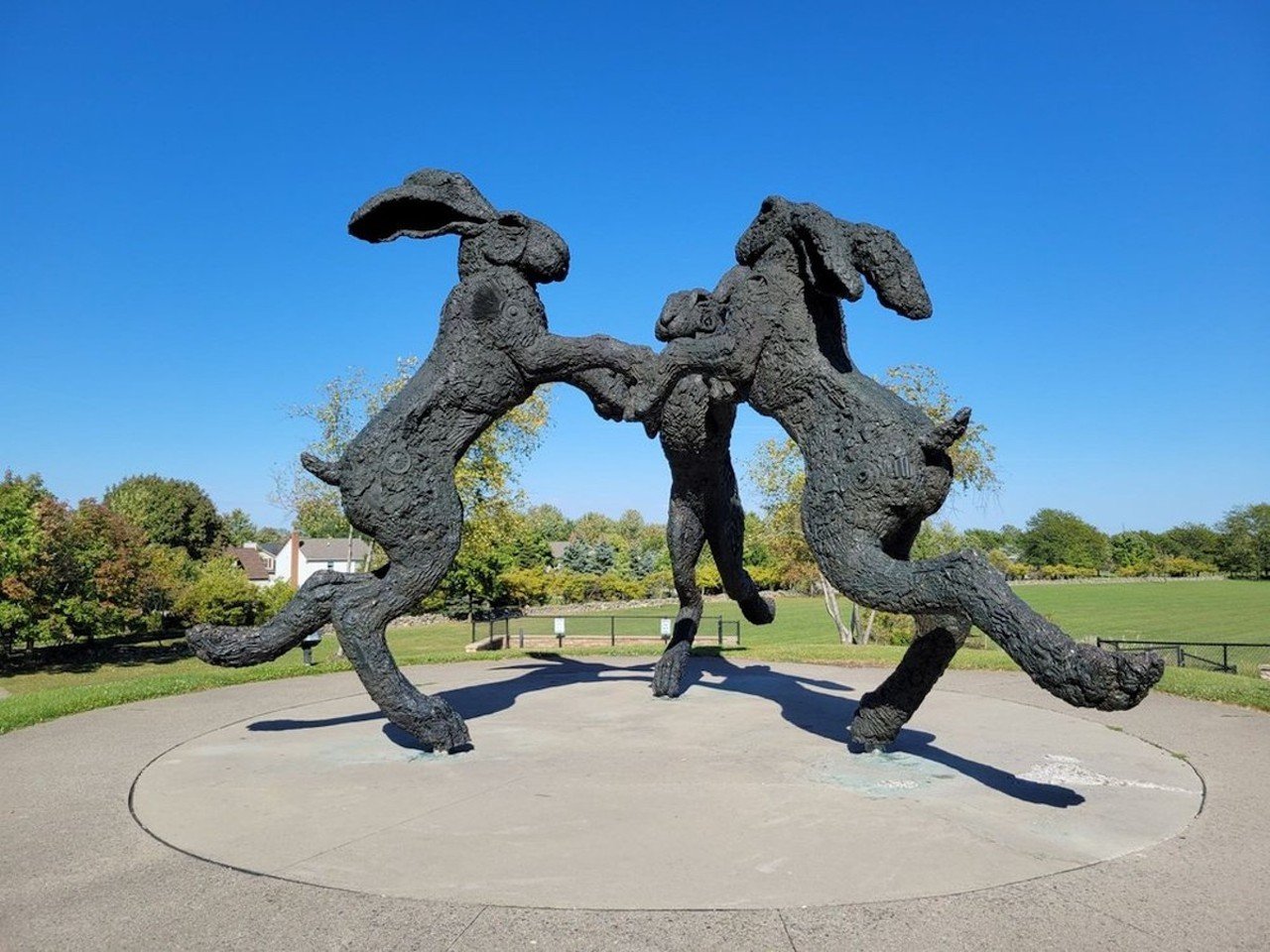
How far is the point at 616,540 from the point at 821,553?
6037cm

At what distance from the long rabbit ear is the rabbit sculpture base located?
0.05ft

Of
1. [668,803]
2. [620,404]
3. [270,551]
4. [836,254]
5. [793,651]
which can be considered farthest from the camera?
[270,551]

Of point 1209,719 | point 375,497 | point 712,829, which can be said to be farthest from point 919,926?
point 1209,719

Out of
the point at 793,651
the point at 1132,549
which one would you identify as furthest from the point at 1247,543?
the point at 793,651

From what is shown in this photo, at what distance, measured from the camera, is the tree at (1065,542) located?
7725 cm

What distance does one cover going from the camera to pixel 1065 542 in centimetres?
7844

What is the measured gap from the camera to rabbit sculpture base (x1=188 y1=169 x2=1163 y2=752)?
545 centimetres

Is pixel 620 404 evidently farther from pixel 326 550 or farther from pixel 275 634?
pixel 326 550

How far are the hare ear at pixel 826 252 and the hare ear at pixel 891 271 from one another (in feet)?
0.33

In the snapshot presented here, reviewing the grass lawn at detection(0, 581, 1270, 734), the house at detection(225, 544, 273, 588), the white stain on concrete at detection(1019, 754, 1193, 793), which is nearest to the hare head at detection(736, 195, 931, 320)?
the white stain on concrete at detection(1019, 754, 1193, 793)

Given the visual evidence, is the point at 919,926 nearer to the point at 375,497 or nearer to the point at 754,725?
the point at 754,725

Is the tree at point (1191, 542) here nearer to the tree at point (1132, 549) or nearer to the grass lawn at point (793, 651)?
the tree at point (1132, 549)

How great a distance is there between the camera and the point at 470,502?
63.8 feet

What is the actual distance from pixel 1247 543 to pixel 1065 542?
47.1 ft
